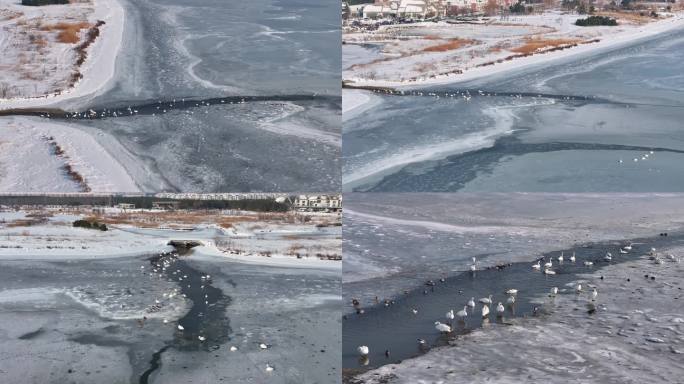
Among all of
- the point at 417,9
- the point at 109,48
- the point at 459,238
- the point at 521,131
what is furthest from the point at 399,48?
the point at 109,48

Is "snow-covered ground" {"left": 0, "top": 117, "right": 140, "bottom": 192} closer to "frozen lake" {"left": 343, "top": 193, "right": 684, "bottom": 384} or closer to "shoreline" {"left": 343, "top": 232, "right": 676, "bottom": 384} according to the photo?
"frozen lake" {"left": 343, "top": 193, "right": 684, "bottom": 384}

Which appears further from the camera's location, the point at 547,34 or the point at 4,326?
the point at 547,34

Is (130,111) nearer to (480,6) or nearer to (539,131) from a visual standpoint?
(480,6)

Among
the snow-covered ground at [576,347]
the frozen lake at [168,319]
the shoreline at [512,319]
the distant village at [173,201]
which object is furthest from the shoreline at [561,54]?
the snow-covered ground at [576,347]

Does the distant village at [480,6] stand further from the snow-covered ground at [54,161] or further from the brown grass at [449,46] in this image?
the snow-covered ground at [54,161]

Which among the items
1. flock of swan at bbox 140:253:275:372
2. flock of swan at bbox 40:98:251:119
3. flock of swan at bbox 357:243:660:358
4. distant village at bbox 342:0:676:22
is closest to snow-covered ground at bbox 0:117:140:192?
flock of swan at bbox 40:98:251:119

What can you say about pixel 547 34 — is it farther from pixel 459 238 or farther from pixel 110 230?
pixel 110 230

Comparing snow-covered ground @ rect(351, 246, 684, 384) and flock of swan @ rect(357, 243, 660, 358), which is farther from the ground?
flock of swan @ rect(357, 243, 660, 358)
